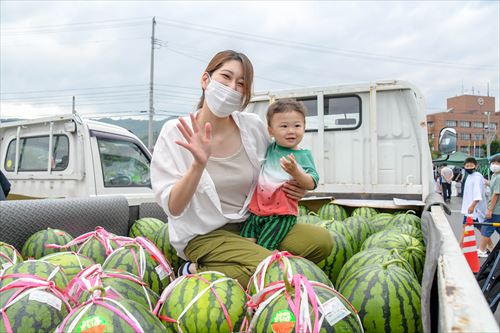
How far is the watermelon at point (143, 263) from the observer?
2359mm

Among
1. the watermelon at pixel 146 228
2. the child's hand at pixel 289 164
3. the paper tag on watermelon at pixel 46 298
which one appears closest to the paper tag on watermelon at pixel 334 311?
the child's hand at pixel 289 164

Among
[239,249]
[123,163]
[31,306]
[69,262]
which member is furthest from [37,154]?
[31,306]

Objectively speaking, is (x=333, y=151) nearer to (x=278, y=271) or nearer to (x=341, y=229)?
(x=341, y=229)

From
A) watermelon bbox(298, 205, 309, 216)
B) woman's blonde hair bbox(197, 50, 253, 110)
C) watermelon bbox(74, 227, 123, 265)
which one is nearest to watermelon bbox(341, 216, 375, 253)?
watermelon bbox(298, 205, 309, 216)

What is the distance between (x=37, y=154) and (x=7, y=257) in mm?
4309

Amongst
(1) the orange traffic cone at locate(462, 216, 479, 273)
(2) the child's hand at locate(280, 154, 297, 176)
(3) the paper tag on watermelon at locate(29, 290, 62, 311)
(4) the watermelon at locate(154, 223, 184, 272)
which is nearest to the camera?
(3) the paper tag on watermelon at locate(29, 290, 62, 311)

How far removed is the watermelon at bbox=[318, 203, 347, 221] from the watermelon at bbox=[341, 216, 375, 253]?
85 cm

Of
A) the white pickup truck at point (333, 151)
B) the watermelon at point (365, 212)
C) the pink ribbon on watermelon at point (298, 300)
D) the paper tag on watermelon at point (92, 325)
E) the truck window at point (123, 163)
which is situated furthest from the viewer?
the truck window at point (123, 163)

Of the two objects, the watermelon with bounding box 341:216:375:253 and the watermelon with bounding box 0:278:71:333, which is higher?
the watermelon with bounding box 341:216:375:253

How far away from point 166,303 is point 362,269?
3.20 feet

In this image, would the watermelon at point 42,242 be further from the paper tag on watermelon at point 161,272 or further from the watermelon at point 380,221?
the watermelon at point 380,221

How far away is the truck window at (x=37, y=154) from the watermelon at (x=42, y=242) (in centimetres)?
303

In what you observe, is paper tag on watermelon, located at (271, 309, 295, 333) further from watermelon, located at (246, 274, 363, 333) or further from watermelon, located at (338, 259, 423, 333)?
watermelon, located at (338, 259, 423, 333)

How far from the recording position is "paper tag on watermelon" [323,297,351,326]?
1623 mm
